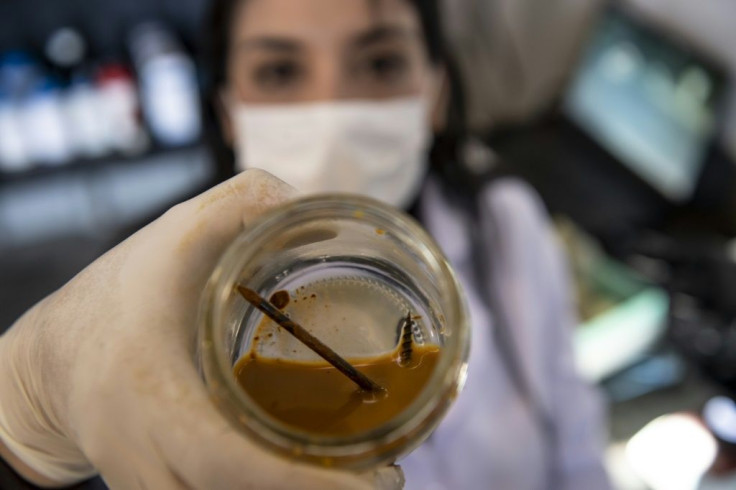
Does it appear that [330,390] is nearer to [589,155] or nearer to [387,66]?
[387,66]

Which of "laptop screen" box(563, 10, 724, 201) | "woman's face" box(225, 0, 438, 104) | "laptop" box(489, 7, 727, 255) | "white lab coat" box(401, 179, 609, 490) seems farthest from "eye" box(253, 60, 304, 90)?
"laptop screen" box(563, 10, 724, 201)

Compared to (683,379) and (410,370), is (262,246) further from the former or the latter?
(683,379)

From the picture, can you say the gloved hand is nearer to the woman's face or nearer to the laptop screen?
the woman's face

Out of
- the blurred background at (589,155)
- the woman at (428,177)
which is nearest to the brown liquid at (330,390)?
the woman at (428,177)

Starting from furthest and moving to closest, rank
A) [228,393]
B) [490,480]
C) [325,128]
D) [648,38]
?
[648,38] < [490,480] < [325,128] < [228,393]

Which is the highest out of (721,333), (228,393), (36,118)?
(228,393)

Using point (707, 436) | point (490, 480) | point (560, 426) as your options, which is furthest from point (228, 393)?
point (707, 436)

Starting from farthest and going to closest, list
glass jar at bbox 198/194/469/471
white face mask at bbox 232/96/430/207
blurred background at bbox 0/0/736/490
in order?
blurred background at bbox 0/0/736/490 < white face mask at bbox 232/96/430/207 < glass jar at bbox 198/194/469/471

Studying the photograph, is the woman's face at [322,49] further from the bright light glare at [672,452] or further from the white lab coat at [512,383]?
the bright light glare at [672,452]
